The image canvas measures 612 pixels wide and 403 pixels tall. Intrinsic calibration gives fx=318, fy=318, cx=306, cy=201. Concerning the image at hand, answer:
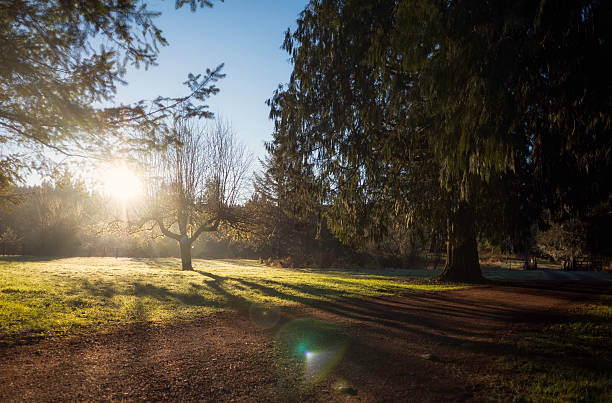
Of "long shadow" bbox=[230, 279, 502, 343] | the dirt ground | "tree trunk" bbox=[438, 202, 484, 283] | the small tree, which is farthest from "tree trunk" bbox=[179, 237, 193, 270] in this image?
the small tree

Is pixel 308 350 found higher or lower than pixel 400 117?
lower

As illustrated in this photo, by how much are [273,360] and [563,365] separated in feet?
12.3

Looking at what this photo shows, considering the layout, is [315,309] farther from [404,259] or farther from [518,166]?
[404,259]

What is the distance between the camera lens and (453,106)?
4832mm

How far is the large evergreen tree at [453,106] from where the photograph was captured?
441cm

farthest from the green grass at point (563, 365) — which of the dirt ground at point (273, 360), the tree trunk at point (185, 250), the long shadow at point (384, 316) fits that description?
the tree trunk at point (185, 250)

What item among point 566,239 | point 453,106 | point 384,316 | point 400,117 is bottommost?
point 384,316

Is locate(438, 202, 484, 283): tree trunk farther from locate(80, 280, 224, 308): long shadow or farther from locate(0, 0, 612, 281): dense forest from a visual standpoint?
locate(80, 280, 224, 308): long shadow

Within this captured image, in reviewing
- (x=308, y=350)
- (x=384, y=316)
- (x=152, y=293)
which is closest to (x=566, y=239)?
(x=384, y=316)

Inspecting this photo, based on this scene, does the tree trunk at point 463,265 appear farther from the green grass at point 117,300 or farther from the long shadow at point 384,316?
the long shadow at point 384,316

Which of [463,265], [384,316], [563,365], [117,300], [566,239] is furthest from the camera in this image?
[566,239]

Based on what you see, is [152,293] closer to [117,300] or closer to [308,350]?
[117,300]

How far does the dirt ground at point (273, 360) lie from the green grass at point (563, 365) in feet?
0.93

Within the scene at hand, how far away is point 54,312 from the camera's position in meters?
6.31
